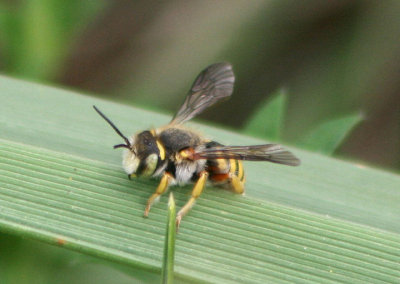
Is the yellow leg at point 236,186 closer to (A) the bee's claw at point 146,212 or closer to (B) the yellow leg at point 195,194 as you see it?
(B) the yellow leg at point 195,194

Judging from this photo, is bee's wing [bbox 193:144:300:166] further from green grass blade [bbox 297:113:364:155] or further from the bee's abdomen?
green grass blade [bbox 297:113:364:155]

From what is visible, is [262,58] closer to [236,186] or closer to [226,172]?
[226,172]

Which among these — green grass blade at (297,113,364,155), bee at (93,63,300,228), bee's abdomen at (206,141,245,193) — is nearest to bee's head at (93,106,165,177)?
bee at (93,63,300,228)

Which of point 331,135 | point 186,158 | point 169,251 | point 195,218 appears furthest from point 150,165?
point 331,135

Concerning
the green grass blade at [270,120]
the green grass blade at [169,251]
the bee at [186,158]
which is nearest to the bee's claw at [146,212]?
the bee at [186,158]

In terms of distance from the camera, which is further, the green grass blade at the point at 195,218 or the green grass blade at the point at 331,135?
the green grass blade at the point at 331,135

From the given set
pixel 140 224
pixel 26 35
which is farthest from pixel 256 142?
pixel 26 35
